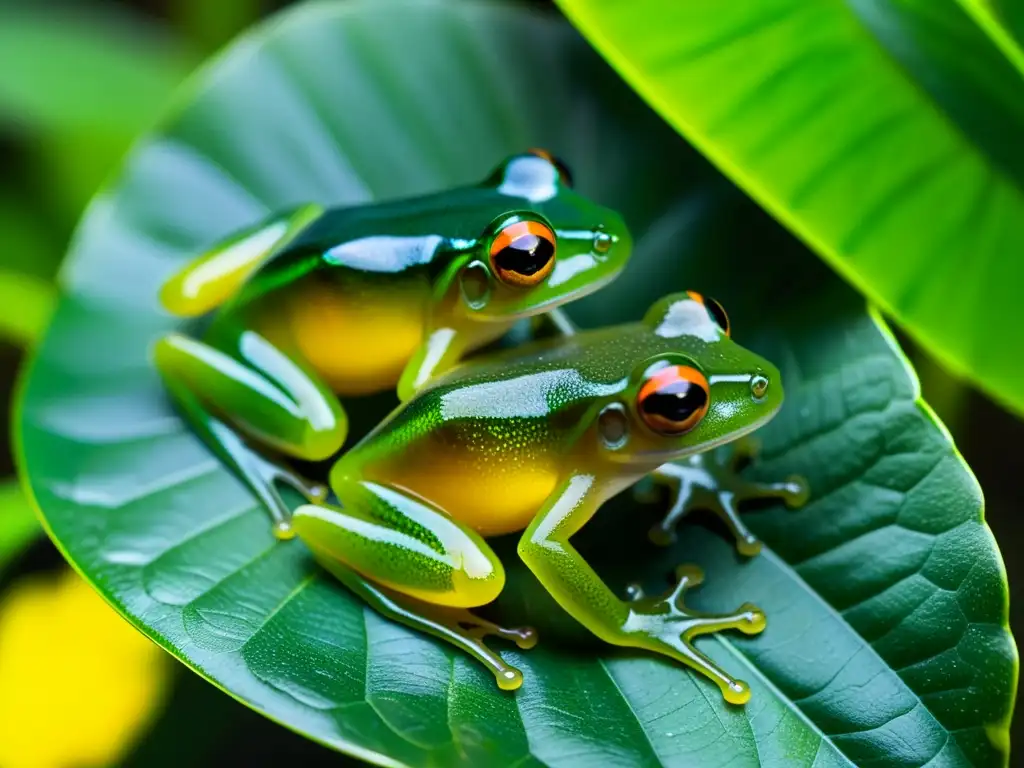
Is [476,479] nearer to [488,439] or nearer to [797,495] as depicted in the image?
[488,439]

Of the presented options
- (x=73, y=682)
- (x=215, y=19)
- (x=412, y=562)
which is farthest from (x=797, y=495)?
(x=215, y=19)

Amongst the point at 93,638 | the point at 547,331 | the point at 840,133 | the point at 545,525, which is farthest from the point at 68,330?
the point at 840,133

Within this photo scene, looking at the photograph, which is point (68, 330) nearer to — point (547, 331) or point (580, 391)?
point (547, 331)

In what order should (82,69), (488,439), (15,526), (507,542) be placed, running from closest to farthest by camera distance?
(488,439)
(507,542)
(15,526)
(82,69)

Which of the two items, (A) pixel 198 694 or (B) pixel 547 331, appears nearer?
(B) pixel 547 331

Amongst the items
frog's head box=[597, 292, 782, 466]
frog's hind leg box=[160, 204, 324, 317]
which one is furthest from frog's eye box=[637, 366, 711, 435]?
frog's hind leg box=[160, 204, 324, 317]

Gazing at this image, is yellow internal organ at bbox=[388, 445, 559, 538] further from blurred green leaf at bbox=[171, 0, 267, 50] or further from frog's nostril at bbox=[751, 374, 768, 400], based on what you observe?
blurred green leaf at bbox=[171, 0, 267, 50]
